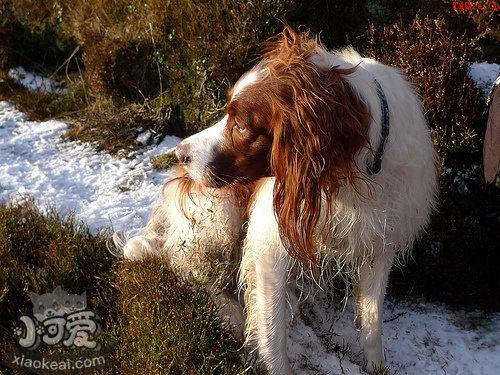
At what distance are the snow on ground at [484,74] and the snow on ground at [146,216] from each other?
194cm

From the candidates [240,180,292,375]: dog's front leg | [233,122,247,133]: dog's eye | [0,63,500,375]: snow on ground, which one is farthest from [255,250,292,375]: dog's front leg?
[233,122,247,133]: dog's eye

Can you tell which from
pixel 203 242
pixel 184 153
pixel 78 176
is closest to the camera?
pixel 184 153

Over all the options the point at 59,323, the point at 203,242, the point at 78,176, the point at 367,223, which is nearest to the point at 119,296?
the point at 59,323

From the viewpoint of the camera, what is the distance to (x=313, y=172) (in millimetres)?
2309

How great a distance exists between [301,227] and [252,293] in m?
0.84

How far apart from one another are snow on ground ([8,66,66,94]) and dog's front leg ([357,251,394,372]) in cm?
485

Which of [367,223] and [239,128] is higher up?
[239,128]

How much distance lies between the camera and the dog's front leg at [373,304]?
3088 mm

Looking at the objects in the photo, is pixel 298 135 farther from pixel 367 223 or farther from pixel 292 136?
pixel 367 223

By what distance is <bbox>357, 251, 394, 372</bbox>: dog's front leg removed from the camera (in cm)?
309

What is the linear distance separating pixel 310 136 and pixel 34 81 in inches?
219

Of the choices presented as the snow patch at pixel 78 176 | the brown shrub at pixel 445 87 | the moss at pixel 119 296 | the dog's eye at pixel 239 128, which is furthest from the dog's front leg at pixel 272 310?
the brown shrub at pixel 445 87

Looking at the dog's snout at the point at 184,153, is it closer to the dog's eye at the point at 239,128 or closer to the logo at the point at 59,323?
the dog's eye at the point at 239,128

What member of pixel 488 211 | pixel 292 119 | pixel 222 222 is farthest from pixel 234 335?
pixel 488 211
